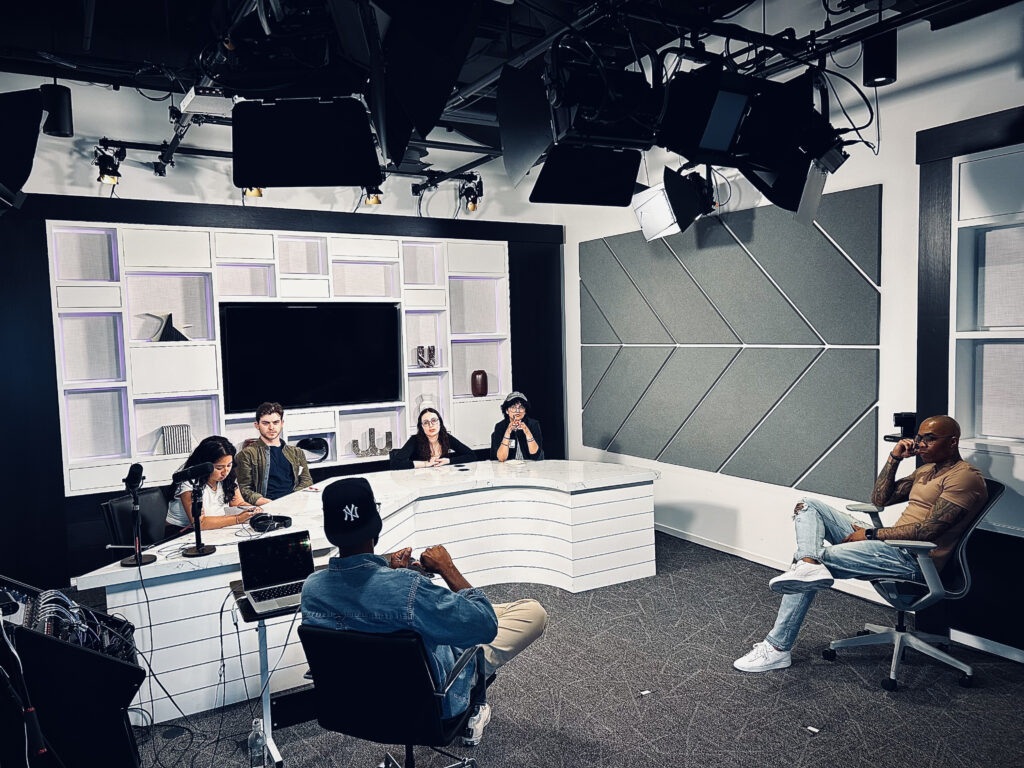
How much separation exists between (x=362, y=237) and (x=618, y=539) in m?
3.24

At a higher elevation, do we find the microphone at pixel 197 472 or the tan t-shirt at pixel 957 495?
the microphone at pixel 197 472

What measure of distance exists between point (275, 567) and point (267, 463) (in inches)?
73.9

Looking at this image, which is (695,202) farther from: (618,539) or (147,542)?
(147,542)

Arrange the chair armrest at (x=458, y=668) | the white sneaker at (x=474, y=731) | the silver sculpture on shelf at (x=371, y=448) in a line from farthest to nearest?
1. the silver sculpture on shelf at (x=371, y=448)
2. the white sneaker at (x=474, y=731)
3. the chair armrest at (x=458, y=668)

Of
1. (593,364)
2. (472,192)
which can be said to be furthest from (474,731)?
(472,192)

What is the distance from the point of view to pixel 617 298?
238 inches

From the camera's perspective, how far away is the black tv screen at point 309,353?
548 centimetres

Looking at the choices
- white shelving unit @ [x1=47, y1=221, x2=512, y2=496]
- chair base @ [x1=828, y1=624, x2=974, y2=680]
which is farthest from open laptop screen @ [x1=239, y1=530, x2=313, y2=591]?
white shelving unit @ [x1=47, y1=221, x2=512, y2=496]

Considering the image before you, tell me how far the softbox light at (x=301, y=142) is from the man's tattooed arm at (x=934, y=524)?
265cm

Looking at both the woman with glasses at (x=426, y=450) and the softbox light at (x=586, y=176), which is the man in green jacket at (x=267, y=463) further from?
the softbox light at (x=586, y=176)

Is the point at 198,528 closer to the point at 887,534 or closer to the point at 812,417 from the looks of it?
the point at 887,534

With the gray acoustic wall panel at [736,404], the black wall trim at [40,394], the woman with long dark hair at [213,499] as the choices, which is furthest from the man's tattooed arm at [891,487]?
the black wall trim at [40,394]

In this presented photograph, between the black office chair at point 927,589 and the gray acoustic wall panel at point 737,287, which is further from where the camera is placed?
the gray acoustic wall panel at point 737,287

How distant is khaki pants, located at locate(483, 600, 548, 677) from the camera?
248 cm
